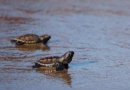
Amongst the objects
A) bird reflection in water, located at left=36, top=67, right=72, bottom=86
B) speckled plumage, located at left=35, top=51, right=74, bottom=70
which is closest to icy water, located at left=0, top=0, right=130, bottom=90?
bird reflection in water, located at left=36, top=67, right=72, bottom=86

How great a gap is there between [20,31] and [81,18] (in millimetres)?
4863

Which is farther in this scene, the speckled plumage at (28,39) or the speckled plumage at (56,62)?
the speckled plumage at (28,39)

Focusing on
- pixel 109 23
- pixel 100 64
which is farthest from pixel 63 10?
pixel 100 64

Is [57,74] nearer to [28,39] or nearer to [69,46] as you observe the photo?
[69,46]

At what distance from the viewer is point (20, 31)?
1335 cm

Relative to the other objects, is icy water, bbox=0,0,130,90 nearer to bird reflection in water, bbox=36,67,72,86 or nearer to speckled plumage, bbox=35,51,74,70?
bird reflection in water, bbox=36,67,72,86

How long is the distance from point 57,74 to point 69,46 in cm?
299

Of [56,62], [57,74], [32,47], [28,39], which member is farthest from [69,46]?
[57,74]

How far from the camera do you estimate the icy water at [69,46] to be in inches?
316

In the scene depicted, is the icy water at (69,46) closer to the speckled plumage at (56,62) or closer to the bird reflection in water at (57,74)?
the bird reflection in water at (57,74)

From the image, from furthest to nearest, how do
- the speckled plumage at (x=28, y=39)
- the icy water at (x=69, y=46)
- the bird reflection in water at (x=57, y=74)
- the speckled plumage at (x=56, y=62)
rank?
the speckled plumage at (x=28, y=39)
the speckled plumage at (x=56, y=62)
the bird reflection in water at (x=57, y=74)
the icy water at (x=69, y=46)

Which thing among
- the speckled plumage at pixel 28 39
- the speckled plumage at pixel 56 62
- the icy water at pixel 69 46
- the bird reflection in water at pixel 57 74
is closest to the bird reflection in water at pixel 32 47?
the icy water at pixel 69 46

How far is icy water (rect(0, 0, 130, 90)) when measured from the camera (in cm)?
803

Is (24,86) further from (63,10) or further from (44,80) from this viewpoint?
(63,10)
